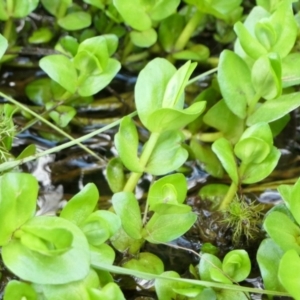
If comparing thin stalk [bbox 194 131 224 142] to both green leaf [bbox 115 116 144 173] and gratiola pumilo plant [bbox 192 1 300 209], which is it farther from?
green leaf [bbox 115 116 144 173]

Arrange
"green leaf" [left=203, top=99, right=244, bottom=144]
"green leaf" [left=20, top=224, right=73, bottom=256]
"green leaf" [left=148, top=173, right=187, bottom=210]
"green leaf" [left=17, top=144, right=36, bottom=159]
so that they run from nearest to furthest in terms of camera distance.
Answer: "green leaf" [left=20, top=224, right=73, bottom=256] → "green leaf" [left=148, top=173, right=187, bottom=210] → "green leaf" [left=17, top=144, right=36, bottom=159] → "green leaf" [left=203, top=99, right=244, bottom=144]

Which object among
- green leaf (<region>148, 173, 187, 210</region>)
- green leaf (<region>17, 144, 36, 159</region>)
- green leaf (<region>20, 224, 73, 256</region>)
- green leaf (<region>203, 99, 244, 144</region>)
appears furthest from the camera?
green leaf (<region>203, 99, 244, 144</region>)

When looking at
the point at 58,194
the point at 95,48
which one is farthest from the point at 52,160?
Result: the point at 95,48

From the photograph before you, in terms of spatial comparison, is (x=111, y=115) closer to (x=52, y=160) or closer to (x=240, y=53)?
(x=52, y=160)

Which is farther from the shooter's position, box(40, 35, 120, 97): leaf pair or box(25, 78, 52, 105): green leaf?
box(25, 78, 52, 105): green leaf

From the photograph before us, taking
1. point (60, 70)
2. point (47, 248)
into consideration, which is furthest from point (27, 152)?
point (47, 248)

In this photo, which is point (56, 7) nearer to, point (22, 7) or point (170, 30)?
point (22, 7)

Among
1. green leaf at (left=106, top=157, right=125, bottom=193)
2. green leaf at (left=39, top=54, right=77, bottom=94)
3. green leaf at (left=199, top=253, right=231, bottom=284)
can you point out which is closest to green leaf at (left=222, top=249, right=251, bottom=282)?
green leaf at (left=199, top=253, right=231, bottom=284)

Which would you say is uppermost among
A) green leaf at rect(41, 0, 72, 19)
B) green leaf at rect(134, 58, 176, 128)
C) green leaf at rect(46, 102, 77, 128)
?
green leaf at rect(134, 58, 176, 128)
